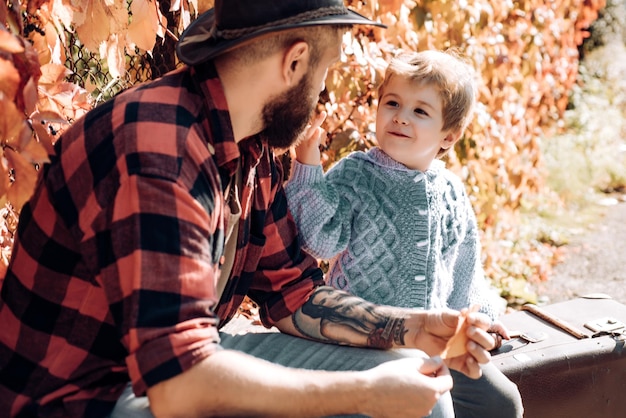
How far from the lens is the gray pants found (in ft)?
7.11

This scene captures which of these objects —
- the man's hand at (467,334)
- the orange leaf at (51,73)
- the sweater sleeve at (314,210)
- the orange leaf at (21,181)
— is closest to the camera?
the orange leaf at (21,181)

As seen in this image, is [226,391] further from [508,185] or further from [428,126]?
[508,185]

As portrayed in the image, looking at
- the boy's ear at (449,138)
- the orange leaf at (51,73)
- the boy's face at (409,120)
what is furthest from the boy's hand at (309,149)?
the orange leaf at (51,73)

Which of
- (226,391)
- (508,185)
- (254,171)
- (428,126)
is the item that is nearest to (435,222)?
(428,126)

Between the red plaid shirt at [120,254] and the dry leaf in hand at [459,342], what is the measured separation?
66 cm

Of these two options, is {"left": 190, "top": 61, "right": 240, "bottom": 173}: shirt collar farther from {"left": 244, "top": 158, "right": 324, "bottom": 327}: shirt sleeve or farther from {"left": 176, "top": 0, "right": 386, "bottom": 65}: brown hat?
{"left": 244, "top": 158, "right": 324, "bottom": 327}: shirt sleeve

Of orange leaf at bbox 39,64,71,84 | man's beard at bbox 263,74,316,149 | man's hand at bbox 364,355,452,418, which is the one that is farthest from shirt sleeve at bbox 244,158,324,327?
orange leaf at bbox 39,64,71,84

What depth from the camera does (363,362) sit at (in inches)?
85.1

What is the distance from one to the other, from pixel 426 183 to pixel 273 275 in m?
0.64

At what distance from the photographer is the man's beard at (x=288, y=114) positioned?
197cm

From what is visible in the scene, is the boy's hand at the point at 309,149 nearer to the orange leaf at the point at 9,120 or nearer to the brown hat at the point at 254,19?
the brown hat at the point at 254,19

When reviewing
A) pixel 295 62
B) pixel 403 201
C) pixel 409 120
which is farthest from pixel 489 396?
pixel 295 62

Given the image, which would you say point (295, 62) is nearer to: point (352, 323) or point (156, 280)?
point (156, 280)

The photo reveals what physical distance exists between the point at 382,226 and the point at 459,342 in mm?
545
